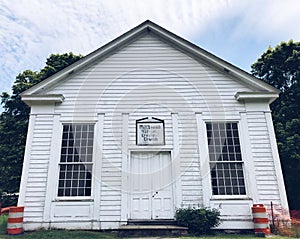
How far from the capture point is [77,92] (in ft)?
27.2

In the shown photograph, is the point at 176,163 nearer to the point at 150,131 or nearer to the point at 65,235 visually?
the point at 150,131

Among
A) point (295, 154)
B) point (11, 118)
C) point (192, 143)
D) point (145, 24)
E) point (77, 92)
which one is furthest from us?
point (11, 118)

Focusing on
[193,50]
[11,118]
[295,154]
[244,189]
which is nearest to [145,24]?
[193,50]

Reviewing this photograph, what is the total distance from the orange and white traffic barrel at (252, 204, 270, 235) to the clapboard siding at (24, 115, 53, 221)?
6.30 metres

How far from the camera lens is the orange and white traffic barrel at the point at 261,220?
636 centimetres

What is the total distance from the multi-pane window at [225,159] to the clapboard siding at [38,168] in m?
5.39

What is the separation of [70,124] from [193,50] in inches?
205

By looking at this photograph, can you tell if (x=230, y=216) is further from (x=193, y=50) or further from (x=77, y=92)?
(x=77, y=92)

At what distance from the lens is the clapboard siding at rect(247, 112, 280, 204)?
713cm

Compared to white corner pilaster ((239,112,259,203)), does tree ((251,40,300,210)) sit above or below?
above

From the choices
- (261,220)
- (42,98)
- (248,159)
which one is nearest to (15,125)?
(42,98)

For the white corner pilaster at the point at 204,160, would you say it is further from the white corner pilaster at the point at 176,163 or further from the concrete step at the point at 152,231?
the concrete step at the point at 152,231

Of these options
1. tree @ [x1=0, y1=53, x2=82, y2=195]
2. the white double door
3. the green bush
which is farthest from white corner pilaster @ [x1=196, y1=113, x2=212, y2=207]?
tree @ [x1=0, y1=53, x2=82, y2=195]

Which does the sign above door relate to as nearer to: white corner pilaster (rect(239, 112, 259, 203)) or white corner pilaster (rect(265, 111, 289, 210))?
white corner pilaster (rect(239, 112, 259, 203))
